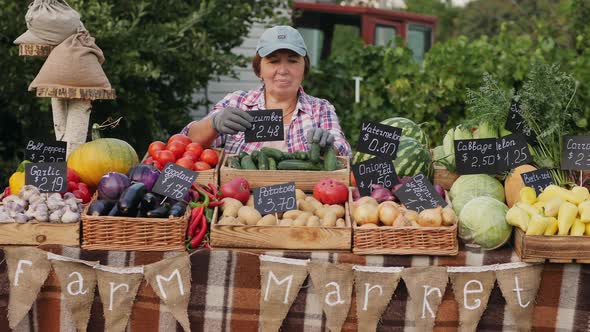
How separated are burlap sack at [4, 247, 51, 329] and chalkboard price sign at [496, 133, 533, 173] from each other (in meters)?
2.12

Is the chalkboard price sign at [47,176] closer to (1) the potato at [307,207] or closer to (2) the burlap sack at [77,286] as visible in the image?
(2) the burlap sack at [77,286]

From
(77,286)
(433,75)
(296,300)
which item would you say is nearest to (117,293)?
(77,286)

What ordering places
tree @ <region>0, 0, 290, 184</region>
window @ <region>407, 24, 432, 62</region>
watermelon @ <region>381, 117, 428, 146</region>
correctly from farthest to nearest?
window @ <region>407, 24, 432, 62</region>
tree @ <region>0, 0, 290, 184</region>
watermelon @ <region>381, 117, 428, 146</region>

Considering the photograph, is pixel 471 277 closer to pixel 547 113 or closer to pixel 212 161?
pixel 547 113

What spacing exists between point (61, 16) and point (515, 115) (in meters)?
2.36

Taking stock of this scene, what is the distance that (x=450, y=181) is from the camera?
403 centimetres

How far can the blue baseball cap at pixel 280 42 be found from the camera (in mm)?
4523

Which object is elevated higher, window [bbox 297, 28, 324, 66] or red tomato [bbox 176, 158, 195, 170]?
window [bbox 297, 28, 324, 66]

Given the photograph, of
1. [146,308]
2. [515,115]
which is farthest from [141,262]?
[515,115]

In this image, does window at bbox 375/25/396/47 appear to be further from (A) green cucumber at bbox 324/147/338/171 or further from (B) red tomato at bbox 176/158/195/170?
(B) red tomato at bbox 176/158/195/170

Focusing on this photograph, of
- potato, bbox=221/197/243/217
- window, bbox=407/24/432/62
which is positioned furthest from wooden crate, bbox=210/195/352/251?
window, bbox=407/24/432/62

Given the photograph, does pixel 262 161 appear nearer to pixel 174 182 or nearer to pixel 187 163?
pixel 187 163

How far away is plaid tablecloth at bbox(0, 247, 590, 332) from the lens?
3.32 meters

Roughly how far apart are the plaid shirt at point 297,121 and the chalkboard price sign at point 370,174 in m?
0.90
